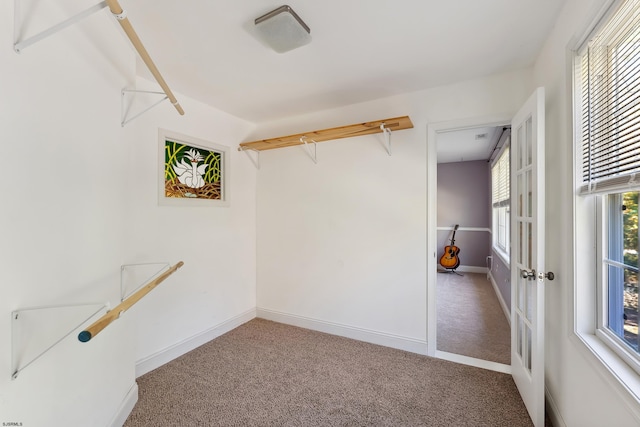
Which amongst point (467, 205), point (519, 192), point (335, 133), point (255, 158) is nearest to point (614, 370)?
point (519, 192)

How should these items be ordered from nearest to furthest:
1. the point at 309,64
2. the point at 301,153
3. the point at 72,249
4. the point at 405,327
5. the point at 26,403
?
1. the point at 26,403
2. the point at 72,249
3. the point at 309,64
4. the point at 405,327
5. the point at 301,153

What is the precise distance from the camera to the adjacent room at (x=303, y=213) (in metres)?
1.08

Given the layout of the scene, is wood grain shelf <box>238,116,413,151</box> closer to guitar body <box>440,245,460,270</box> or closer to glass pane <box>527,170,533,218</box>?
glass pane <box>527,170,533,218</box>

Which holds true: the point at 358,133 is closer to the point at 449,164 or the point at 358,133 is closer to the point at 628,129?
the point at 628,129

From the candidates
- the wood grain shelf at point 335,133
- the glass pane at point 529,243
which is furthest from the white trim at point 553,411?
the wood grain shelf at point 335,133

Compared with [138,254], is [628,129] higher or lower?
higher

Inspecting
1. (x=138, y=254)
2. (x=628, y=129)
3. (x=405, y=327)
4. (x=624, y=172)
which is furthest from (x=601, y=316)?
(x=138, y=254)

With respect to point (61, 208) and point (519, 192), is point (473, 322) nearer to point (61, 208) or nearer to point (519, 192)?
point (519, 192)

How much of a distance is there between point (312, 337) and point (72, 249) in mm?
2258

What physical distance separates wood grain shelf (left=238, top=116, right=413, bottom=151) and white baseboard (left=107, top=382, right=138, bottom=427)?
2394mm

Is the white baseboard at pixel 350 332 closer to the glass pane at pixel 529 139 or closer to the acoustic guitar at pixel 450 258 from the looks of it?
the glass pane at pixel 529 139

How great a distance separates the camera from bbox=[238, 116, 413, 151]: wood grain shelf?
233cm

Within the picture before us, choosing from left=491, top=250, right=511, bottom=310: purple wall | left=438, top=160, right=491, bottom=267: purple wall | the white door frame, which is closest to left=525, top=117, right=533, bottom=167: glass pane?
the white door frame

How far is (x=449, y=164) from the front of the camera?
6.11 metres
